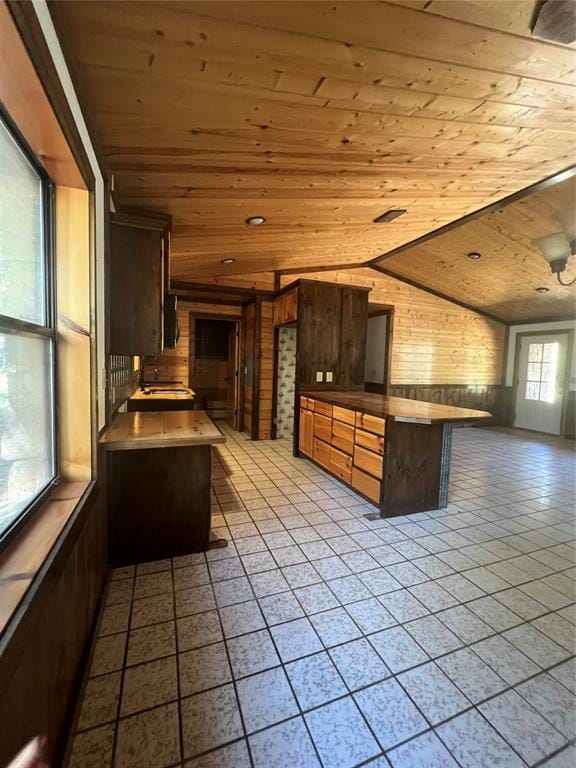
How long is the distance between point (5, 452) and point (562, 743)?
2103mm

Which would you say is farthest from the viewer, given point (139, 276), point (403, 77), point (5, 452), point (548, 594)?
point (139, 276)

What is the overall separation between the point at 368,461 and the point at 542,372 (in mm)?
5827

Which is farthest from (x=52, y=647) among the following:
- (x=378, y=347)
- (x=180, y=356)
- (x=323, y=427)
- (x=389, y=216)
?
(x=378, y=347)

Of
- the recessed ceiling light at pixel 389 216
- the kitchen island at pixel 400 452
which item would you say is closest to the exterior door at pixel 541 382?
the kitchen island at pixel 400 452

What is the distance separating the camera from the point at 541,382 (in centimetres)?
686

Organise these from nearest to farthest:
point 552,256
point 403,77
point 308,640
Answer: point 403,77
point 308,640
point 552,256

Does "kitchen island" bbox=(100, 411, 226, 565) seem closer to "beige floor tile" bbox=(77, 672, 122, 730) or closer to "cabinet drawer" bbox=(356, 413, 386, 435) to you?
"beige floor tile" bbox=(77, 672, 122, 730)

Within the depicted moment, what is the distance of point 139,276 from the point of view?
7.05 feet

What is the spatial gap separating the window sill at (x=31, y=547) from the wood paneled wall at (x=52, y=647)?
0.02 metres

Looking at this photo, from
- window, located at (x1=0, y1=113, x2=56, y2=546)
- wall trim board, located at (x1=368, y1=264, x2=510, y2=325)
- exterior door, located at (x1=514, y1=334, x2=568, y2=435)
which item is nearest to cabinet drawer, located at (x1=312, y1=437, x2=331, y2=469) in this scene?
window, located at (x1=0, y1=113, x2=56, y2=546)

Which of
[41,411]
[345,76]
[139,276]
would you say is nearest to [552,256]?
[345,76]

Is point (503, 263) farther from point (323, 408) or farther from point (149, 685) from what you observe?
point (149, 685)

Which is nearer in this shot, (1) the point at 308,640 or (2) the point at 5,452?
(2) the point at 5,452

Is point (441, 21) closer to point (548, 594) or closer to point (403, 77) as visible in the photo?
point (403, 77)
